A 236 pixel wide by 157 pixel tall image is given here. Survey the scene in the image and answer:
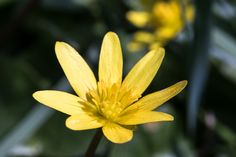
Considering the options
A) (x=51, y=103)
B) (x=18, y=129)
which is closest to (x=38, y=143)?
(x=18, y=129)

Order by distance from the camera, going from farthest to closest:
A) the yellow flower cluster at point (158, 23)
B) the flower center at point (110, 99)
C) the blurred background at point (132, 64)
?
the yellow flower cluster at point (158, 23) < the blurred background at point (132, 64) < the flower center at point (110, 99)

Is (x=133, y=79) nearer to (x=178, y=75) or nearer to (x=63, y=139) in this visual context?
(x=63, y=139)

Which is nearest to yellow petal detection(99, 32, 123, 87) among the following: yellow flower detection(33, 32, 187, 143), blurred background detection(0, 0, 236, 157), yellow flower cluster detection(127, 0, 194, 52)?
yellow flower detection(33, 32, 187, 143)

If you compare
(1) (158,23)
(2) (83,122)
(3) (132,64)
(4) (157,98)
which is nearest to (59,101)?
(2) (83,122)

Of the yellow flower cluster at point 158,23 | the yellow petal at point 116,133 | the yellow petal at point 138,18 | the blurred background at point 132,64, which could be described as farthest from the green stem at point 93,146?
the yellow petal at point 138,18

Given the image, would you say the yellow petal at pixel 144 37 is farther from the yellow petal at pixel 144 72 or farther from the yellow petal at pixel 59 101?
the yellow petal at pixel 59 101
